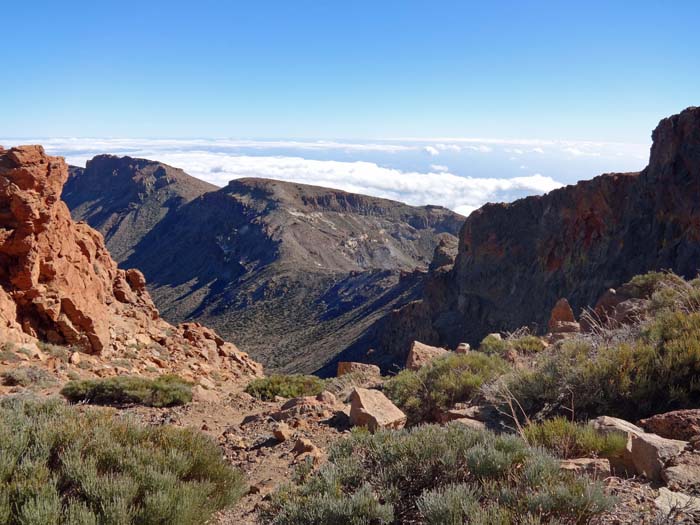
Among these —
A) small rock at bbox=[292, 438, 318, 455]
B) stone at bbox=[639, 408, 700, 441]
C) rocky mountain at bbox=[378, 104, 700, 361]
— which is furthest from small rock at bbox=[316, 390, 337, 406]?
rocky mountain at bbox=[378, 104, 700, 361]

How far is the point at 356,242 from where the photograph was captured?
301ft

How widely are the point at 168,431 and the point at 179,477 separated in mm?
634

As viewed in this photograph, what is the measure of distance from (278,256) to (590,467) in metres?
77.3

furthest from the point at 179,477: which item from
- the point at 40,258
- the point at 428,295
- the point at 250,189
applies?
the point at 250,189

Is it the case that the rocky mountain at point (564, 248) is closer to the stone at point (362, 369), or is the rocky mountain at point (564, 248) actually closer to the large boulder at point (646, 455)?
the stone at point (362, 369)

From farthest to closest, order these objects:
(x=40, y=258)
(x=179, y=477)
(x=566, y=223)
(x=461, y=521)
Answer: (x=566, y=223) < (x=40, y=258) < (x=179, y=477) < (x=461, y=521)

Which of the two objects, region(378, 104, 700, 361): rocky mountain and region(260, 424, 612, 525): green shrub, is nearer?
region(260, 424, 612, 525): green shrub

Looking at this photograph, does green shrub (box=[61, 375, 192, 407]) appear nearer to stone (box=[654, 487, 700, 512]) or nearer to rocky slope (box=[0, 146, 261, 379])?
rocky slope (box=[0, 146, 261, 379])

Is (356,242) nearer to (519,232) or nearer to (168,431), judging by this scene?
(519,232)

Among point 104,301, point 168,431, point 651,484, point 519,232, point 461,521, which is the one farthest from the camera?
point 519,232

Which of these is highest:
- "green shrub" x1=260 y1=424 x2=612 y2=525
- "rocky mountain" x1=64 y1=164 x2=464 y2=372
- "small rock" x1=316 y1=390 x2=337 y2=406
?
"green shrub" x1=260 y1=424 x2=612 y2=525

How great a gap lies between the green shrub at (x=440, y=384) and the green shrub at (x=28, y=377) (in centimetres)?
761

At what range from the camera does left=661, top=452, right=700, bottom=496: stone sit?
342 centimetres

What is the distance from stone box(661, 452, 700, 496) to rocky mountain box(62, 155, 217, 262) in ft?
352
